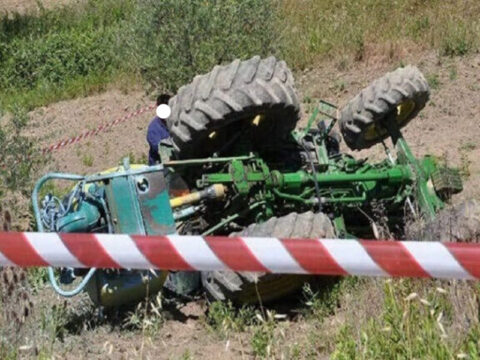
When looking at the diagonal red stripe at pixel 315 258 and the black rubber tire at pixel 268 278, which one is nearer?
the diagonal red stripe at pixel 315 258

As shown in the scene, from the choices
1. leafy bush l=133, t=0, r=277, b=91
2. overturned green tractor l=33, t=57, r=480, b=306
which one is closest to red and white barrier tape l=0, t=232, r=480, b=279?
overturned green tractor l=33, t=57, r=480, b=306

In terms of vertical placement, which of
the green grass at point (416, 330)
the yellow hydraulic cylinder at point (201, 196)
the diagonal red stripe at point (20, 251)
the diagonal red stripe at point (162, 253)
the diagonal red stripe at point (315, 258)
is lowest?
the green grass at point (416, 330)

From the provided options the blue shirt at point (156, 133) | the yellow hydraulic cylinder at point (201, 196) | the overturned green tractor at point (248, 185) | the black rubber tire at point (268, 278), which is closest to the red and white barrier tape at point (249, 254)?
the overturned green tractor at point (248, 185)

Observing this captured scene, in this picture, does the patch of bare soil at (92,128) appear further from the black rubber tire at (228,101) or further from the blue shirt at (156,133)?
the black rubber tire at (228,101)

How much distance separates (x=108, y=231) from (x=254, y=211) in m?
0.99

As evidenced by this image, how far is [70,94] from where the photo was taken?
59.6ft

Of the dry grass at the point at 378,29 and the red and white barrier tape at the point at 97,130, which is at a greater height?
the dry grass at the point at 378,29

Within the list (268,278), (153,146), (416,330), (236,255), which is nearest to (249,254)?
(236,255)

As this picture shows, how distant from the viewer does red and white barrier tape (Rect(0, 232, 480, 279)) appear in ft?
11.3

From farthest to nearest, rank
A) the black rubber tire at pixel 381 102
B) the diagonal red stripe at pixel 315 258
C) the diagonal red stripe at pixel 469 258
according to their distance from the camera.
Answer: the black rubber tire at pixel 381 102 < the diagonal red stripe at pixel 315 258 < the diagonal red stripe at pixel 469 258

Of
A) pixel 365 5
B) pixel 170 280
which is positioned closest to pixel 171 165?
pixel 170 280

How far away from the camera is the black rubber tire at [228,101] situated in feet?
19.1

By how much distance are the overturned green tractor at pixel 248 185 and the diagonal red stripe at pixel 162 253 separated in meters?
1.81

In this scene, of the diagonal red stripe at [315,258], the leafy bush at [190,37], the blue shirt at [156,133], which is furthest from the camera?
the leafy bush at [190,37]
